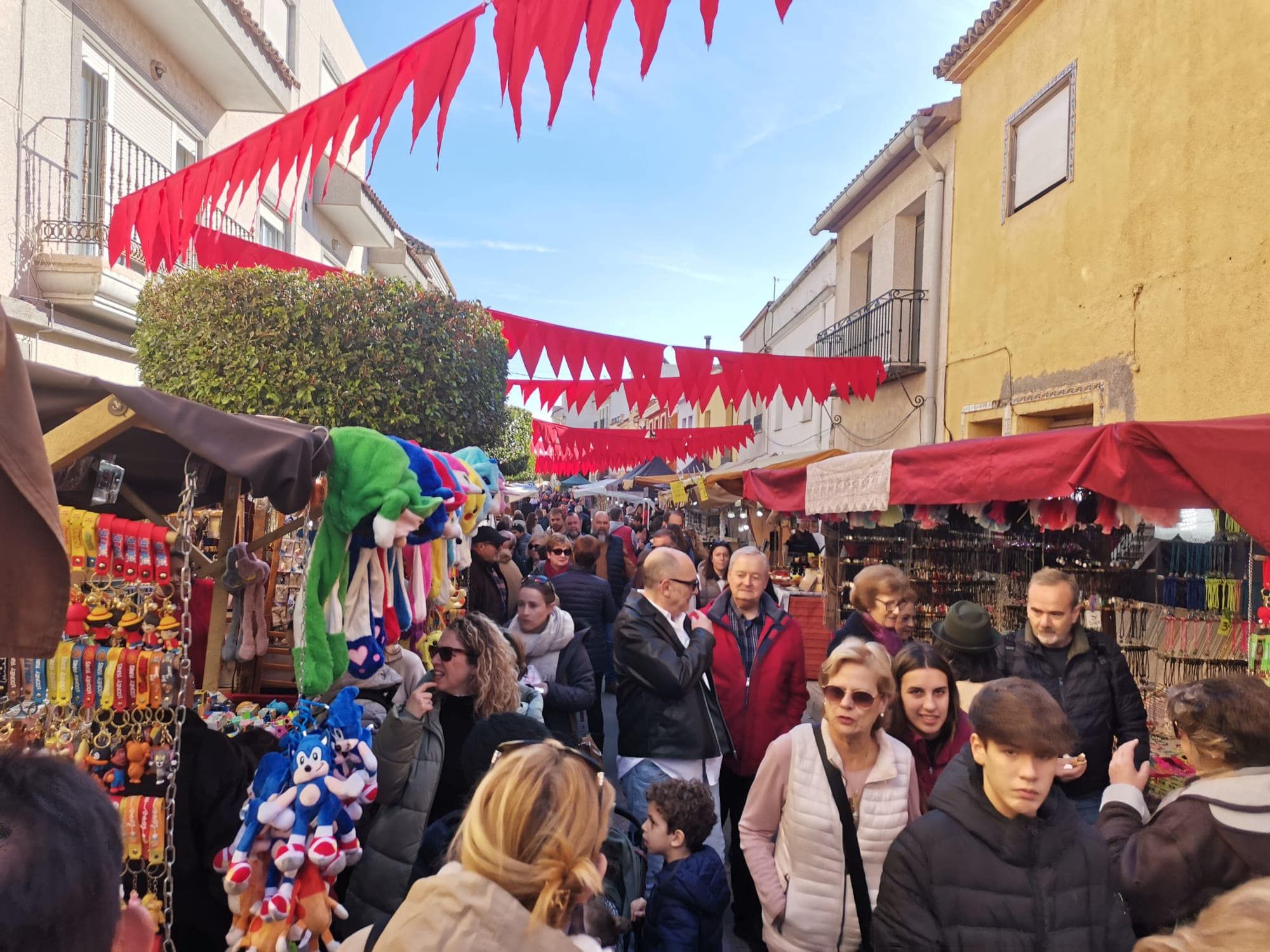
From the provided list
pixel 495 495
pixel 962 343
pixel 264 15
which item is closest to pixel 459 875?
pixel 495 495

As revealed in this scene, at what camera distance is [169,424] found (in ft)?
8.37

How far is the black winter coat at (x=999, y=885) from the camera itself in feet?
7.27

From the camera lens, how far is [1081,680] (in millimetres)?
3914

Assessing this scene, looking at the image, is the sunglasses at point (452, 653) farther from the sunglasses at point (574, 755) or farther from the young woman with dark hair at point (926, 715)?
the young woman with dark hair at point (926, 715)

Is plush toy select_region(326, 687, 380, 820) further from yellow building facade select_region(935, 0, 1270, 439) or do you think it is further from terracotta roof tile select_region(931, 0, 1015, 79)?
terracotta roof tile select_region(931, 0, 1015, 79)

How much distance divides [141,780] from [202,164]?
4.74m

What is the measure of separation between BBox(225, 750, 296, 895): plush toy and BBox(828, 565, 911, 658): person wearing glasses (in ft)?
9.62

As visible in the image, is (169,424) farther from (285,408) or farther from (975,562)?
(975,562)

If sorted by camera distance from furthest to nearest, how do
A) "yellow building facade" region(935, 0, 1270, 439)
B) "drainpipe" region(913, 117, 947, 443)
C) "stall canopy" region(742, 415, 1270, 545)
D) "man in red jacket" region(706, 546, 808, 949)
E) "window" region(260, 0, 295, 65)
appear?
"window" region(260, 0, 295, 65), "drainpipe" region(913, 117, 947, 443), "yellow building facade" region(935, 0, 1270, 439), "man in red jacket" region(706, 546, 808, 949), "stall canopy" region(742, 415, 1270, 545)

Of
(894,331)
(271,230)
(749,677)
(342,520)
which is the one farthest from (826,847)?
(271,230)

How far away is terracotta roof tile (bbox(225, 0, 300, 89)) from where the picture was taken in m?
10.4

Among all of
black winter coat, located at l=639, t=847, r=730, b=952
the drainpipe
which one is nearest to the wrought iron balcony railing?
black winter coat, located at l=639, t=847, r=730, b=952

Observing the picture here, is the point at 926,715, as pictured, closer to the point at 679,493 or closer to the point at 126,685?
the point at 126,685

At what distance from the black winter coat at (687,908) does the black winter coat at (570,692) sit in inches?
68.0
